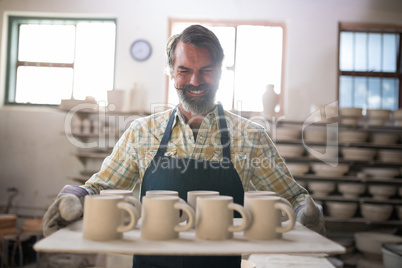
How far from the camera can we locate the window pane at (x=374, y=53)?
4891mm

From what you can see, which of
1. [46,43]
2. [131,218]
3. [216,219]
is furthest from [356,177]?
[46,43]

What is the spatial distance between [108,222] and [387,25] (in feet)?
16.6

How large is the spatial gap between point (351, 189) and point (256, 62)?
2030mm

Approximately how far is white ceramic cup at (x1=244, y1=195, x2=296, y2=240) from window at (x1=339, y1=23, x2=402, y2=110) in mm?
4260

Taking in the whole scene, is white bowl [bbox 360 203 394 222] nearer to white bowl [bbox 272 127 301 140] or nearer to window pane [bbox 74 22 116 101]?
white bowl [bbox 272 127 301 140]

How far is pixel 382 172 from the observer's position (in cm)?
432

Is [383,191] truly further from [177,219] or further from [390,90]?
[177,219]

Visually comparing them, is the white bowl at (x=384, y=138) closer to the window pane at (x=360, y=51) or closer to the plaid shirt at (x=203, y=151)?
the window pane at (x=360, y=51)

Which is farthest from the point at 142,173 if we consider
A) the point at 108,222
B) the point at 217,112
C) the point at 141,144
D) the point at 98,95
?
the point at 98,95

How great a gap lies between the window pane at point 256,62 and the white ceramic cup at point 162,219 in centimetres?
392

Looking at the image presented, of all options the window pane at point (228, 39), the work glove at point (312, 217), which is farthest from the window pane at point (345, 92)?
the work glove at point (312, 217)

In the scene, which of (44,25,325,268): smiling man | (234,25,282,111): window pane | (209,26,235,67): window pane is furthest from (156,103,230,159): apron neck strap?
(209,26,235,67): window pane

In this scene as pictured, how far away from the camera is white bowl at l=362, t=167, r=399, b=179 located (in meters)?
→ 4.31

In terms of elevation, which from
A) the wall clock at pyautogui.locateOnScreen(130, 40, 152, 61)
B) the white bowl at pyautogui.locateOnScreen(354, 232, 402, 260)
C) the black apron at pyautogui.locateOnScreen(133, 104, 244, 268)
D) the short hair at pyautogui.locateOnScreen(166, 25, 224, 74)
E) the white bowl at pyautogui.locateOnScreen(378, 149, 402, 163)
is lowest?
the white bowl at pyautogui.locateOnScreen(354, 232, 402, 260)
